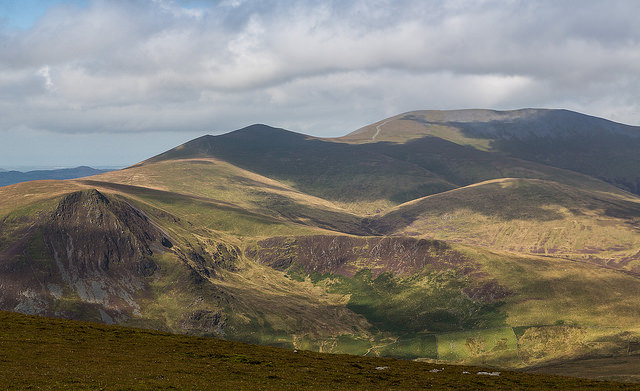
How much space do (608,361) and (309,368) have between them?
166 m

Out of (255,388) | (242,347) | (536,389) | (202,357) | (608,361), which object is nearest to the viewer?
(255,388)

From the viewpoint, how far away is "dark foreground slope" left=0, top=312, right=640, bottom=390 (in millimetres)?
55344

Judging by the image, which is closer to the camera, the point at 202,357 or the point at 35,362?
the point at 35,362

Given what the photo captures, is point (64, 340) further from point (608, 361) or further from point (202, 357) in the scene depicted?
point (608, 361)

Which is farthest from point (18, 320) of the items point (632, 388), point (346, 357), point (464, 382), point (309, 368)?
Answer: point (632, 388)

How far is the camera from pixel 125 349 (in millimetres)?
77688

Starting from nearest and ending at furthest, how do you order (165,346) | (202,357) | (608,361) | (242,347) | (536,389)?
(536,389) < (202,357) < (165,346) < (242,347) < (608,361)

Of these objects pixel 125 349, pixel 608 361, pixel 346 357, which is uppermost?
pixel 125 349

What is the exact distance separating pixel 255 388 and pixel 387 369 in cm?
3068

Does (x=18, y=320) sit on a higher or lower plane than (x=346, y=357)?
higher

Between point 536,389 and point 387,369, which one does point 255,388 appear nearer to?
point 387,369

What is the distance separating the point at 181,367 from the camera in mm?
67312

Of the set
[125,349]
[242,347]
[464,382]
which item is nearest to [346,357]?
[242,347]

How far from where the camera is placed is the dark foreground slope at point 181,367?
55.3m
